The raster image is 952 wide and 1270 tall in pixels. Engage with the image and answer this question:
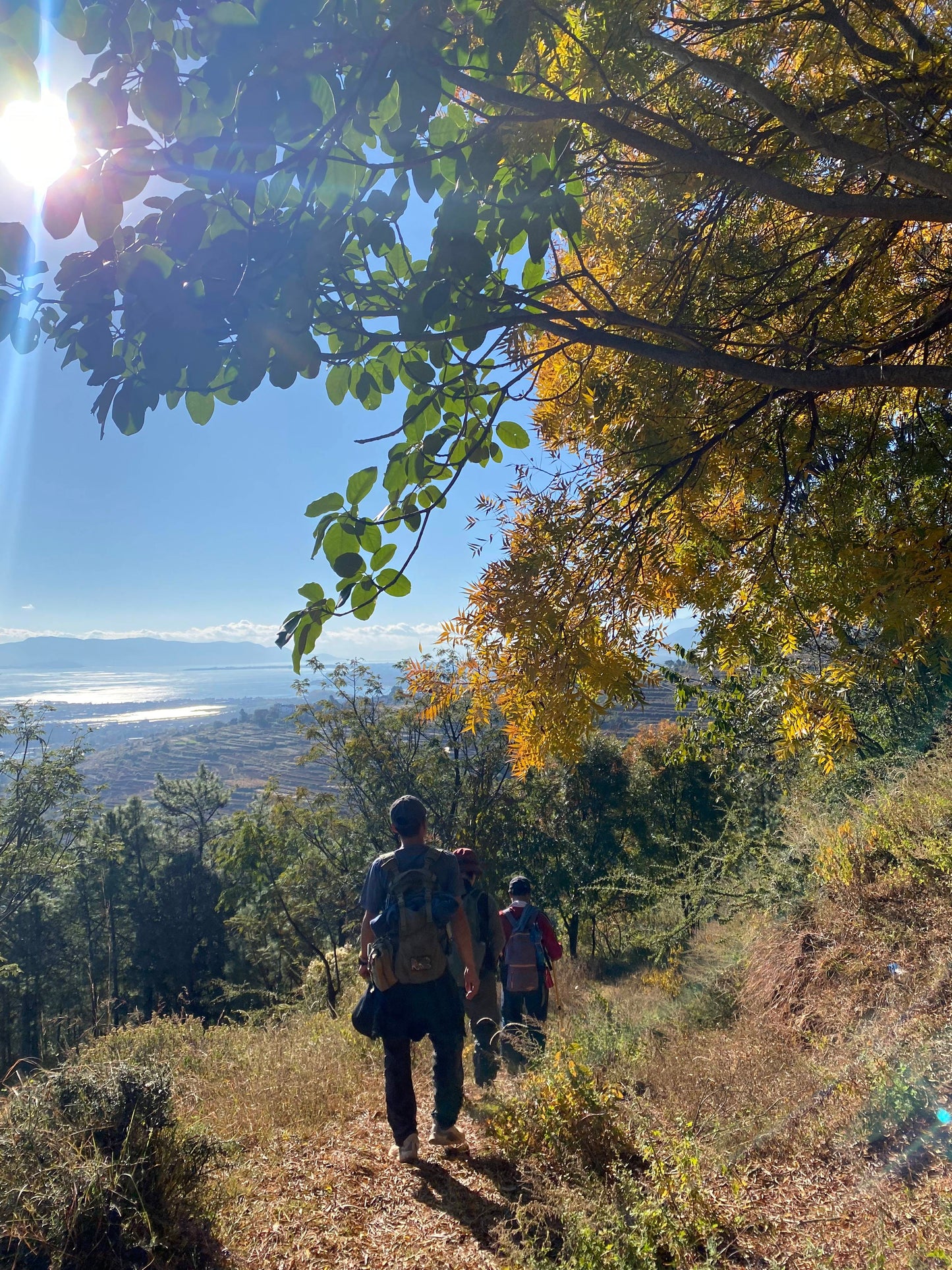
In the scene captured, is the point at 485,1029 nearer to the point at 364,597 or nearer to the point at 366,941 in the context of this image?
the point at 366,941

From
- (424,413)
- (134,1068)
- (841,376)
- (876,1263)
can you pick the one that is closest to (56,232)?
(424,413)

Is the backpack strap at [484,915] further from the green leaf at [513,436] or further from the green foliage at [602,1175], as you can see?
the green leaf at [513,436]

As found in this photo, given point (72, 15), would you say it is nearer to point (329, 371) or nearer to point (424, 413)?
point (329, 371)

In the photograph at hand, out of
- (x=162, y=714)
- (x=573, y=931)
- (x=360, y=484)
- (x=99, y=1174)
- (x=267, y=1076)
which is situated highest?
(x=360, y=484)

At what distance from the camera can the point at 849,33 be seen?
77.5 inches

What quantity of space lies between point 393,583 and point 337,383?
2.22ft

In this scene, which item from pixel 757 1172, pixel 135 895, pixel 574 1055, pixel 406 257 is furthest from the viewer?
pixel 135 895

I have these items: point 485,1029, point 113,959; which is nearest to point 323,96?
point 485,1029

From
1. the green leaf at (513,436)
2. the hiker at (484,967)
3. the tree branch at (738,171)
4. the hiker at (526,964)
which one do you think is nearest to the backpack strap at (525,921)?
the hiker at (526,964)

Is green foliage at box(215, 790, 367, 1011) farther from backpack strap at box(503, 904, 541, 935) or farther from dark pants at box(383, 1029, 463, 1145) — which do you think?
dark pants at box(383, 1029, 463, 1145)

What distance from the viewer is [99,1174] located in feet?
7.57

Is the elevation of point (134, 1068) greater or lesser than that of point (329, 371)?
lesser

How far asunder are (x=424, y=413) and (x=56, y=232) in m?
0.99

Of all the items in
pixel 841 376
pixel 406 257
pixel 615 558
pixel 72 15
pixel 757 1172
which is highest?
pixel 72 15
